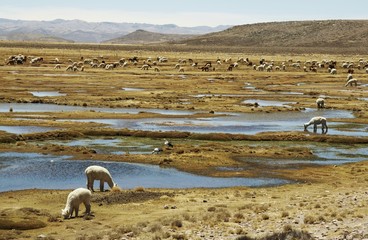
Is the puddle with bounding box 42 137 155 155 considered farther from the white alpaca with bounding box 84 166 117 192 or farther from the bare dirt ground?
the white alpaca with bounding box 84 166 117 192

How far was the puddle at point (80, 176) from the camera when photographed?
27.8 metres

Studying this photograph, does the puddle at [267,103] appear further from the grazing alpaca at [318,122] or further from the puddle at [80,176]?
the puddle at [80,176]

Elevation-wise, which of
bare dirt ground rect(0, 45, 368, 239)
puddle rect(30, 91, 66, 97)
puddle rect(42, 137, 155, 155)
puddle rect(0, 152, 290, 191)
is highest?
puddle rect(30, 91, 66, 97)

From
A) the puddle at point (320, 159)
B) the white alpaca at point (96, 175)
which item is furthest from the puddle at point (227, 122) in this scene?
the white alpaca at point (96, 175)

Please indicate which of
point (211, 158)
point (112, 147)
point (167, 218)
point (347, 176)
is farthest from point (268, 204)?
point (112, 147)

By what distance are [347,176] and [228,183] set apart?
559 centimetres

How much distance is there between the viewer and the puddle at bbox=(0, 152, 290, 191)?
2780 centimetres

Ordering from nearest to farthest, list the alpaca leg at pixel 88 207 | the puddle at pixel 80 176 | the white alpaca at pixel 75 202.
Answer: the white alpaca at pixel 75 202, the alpaca leg at pixel 88 207, the puddle at pixel 80 176

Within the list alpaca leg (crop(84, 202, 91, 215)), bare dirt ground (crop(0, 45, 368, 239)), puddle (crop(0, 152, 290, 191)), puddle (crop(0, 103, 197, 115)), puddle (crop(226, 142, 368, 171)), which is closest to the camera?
bare dirt ground (crop(0, 45, 368, 239))

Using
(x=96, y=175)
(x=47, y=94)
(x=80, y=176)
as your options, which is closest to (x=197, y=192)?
(x=96, y=175)

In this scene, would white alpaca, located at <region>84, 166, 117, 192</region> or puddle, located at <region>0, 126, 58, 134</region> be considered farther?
puddle, located at <region>0, 126, 58, 134</region>

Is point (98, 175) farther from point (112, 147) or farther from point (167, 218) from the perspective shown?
point (112, 147)

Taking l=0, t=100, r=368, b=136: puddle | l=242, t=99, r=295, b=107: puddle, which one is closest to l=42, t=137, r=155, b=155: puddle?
l=0, t=100, r=368, b=136: puddle

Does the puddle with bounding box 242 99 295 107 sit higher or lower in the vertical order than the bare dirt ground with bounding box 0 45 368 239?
higher
